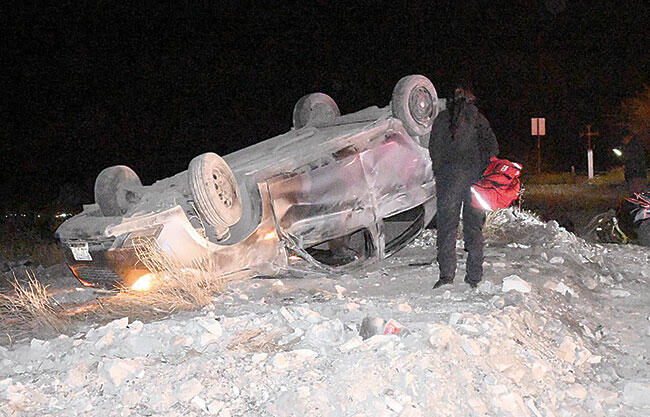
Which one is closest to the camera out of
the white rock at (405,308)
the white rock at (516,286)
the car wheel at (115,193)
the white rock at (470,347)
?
the white rock at (470,347)

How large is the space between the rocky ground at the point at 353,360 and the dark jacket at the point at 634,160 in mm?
4329

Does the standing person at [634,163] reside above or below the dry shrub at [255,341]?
below

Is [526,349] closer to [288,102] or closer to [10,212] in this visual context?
[10,212]

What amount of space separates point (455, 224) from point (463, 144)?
0.68 meters

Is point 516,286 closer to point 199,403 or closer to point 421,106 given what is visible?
point 421,106

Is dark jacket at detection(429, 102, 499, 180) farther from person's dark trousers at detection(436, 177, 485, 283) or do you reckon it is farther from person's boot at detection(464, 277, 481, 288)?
person's boot at detection(464, 277, 481, 288)

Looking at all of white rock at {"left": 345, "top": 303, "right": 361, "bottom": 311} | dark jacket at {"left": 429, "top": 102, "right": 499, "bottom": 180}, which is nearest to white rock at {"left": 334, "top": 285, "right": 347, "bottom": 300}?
white rock at {"left": 345, "top": 303, "right": 361, "bottom": 311}

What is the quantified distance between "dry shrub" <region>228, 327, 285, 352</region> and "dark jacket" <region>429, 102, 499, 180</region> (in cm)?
225

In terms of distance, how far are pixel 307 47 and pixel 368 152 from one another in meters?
23.4

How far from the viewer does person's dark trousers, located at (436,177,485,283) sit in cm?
553

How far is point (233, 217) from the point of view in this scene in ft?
16.9

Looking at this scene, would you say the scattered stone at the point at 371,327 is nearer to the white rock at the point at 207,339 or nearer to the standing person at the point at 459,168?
the white rock at the point at 207,339

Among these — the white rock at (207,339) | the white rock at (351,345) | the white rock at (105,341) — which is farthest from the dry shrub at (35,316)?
the white rock at (351,345)

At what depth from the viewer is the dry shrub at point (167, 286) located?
4969mm
